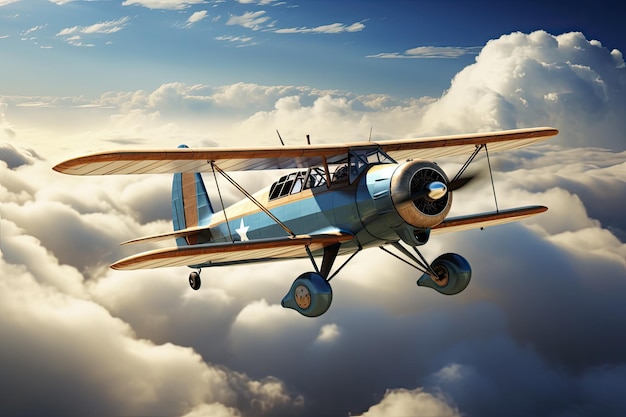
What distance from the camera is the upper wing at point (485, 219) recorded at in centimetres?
1617

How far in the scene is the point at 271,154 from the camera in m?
13.6

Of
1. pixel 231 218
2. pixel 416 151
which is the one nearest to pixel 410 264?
pixel 416 151

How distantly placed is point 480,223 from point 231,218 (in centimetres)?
615

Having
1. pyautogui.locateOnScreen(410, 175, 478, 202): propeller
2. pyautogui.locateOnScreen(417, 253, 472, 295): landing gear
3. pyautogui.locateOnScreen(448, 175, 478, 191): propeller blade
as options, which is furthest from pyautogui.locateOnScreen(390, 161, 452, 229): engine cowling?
pyautogui.locateOnScreen(417, 253, 472, 295): landing gear

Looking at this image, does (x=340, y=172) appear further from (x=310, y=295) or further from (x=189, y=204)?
(x=189, y=204)

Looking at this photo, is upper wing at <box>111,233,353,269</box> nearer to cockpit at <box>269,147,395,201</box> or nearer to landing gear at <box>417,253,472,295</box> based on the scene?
cockpit at <box>269,147,395,201</box>

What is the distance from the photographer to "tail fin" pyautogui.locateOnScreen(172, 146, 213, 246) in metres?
20.2

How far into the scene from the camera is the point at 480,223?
16.5 meters

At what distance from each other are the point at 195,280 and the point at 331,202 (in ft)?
20.8

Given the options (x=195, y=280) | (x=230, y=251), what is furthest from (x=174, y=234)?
(x=230, y=251)

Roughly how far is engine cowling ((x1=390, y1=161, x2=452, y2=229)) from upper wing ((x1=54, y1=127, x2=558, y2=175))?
1526 mm

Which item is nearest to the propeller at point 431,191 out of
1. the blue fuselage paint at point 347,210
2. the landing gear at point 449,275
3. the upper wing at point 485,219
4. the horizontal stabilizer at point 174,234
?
the blue fuselage paint at point 347,210

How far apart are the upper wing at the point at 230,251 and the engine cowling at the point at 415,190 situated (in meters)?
1.44

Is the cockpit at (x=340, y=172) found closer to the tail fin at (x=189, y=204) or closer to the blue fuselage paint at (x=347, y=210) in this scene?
the blue fuselage paint at (x=347, y=210)
